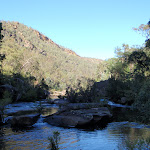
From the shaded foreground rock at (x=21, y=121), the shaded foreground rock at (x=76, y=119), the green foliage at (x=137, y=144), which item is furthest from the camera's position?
the shaded foreground rock at (x=76, y=119)

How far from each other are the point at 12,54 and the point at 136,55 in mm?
43918

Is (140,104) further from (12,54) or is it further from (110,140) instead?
(12,54)

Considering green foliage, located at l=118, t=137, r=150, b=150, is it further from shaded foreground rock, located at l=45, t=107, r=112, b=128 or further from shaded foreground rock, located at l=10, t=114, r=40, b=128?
shaded foreground rock, located at l=10, t=114, r=40, b=128

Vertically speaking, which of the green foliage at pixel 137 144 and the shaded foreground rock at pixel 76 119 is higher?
the green foliage at pixel 137 144

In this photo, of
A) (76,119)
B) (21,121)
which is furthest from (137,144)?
(21,121)

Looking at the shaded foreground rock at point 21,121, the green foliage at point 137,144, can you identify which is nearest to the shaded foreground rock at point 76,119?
the shaded foreground rock at point 21,121

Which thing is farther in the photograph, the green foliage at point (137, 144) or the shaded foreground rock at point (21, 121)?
the shaded foreground rock at point (21, 121)

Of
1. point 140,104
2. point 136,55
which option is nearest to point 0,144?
point 140,104

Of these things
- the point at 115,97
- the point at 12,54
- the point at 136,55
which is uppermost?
the point at 12,54

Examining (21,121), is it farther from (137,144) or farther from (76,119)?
(137,144)

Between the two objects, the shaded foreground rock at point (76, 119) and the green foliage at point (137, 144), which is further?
the shaded foreground rock at point (76, 119)

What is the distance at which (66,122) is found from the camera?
12.6 meters

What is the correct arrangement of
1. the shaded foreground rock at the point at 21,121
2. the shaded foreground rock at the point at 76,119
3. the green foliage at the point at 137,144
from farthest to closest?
the shaded foreground rock at the point at 76,119
the shaded foreground rock at the point at 21,121
the green foliage at the point at 137,144

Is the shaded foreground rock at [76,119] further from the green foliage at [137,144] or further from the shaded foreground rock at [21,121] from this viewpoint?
→ the green foliage at [137,144]
